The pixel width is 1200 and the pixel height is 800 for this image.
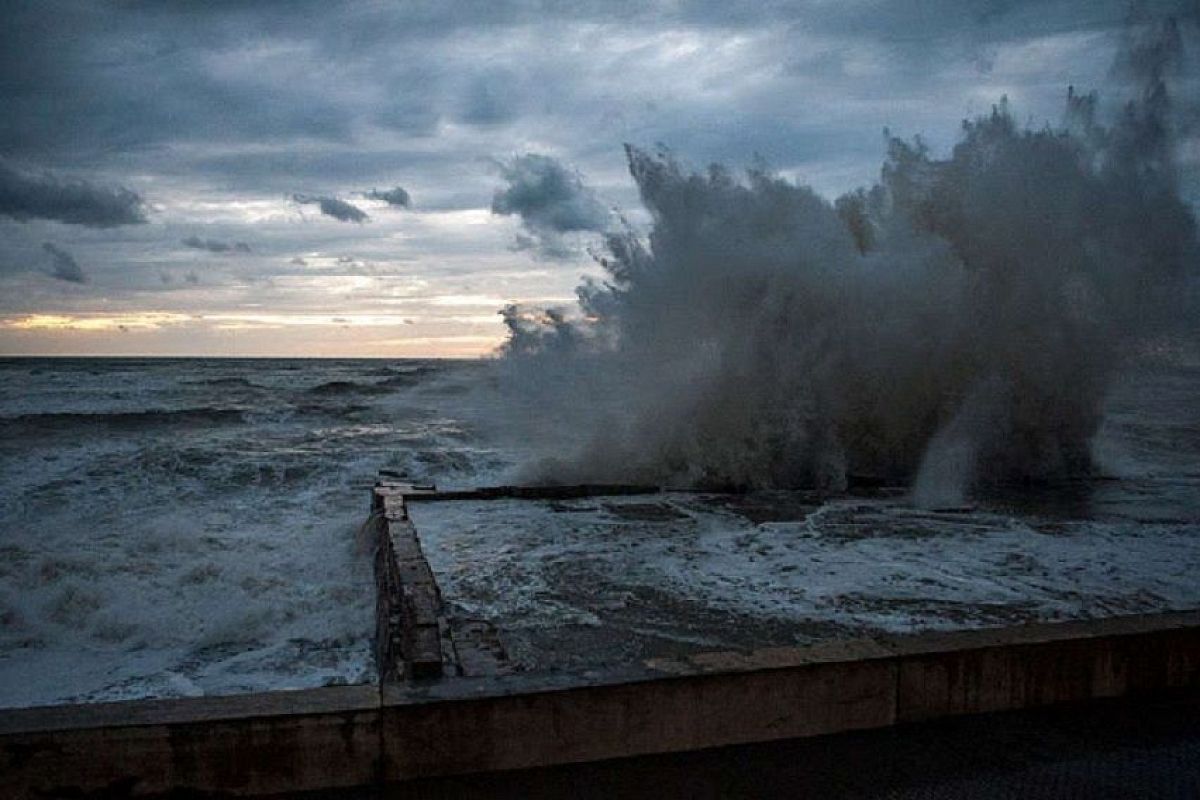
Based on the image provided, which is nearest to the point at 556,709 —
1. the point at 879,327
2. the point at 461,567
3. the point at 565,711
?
the point at 565,711

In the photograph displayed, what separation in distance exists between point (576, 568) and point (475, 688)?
3.37 metres

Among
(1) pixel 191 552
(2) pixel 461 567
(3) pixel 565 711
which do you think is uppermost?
(3) pixel 565 711

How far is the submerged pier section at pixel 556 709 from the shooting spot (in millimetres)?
2705

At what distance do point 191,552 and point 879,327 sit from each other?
9526mm

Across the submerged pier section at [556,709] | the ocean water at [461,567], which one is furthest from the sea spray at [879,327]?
the submerged pier section at [556,709]

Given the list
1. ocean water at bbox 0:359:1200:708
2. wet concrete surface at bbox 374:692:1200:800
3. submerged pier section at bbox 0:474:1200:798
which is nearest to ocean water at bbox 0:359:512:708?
ocean water at bbox 0:359:1200:708

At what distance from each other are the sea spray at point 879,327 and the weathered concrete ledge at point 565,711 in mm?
7817

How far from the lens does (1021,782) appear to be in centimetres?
290

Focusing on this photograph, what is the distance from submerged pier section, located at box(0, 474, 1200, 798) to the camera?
2.71 metres

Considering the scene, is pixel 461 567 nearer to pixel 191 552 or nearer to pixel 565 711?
pixel 191 552

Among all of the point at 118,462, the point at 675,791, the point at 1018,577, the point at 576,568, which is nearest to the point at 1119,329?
the point at 1018,577

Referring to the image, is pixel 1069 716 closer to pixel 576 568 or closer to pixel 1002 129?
pixel 576 568

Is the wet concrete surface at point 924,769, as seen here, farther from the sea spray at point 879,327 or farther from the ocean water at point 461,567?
the sea spray at point 879,327

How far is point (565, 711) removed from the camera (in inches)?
118
